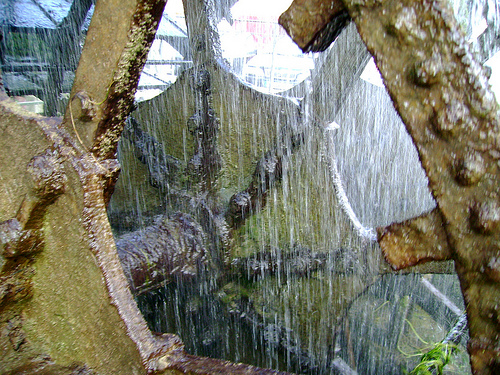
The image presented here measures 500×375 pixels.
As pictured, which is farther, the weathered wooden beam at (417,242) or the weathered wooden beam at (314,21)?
the weathered wooden beam at (314,21)

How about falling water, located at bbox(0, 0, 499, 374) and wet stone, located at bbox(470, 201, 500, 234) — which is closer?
wet stone, located at bbox(470, 201, 500, 234)

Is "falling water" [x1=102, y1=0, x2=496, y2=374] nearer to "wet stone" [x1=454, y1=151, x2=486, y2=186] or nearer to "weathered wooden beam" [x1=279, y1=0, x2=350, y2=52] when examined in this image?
"weathered wooden beam" [x1=279, y1=0, x2=350, y2=52]

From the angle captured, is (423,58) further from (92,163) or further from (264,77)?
(264,77)

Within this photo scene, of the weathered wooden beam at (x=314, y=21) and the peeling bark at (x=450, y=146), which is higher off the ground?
the weathered wooden beam at (x=314, y=21)

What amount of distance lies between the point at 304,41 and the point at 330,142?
2005 mm

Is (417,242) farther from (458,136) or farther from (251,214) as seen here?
(251,214)

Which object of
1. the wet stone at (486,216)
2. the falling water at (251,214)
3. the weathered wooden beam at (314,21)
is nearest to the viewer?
the wet stone at (486,216)

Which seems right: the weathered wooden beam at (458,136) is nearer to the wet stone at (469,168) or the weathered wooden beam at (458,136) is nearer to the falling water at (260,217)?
the wet stone at (469,168)

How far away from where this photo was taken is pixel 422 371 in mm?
1938

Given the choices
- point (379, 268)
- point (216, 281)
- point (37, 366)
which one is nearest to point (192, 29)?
point (216, 281)

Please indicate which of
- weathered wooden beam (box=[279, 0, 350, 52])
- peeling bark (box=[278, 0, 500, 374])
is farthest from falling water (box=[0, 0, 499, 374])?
peeling bark (box=[278, 0, 500, 374])

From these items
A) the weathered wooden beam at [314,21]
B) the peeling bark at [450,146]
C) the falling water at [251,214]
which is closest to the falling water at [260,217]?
the falling water at [251,214]

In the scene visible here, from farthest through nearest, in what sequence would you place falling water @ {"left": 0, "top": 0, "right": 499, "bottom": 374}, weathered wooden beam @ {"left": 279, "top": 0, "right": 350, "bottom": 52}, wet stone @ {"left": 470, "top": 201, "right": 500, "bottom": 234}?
falling water @ {"left": 0, "top": 0, "right": 499, "bottom": 374} → weathered wooden beam @ {"left": 279, "top": 0, "right": 350, "bottom": 52} → wet stone @ {"left": 470, "top": 201, "right": 500, "bottom": 234}

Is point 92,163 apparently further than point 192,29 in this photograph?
No
